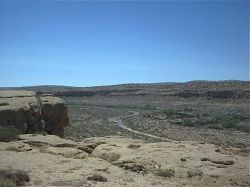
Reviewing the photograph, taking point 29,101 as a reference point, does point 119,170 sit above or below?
below

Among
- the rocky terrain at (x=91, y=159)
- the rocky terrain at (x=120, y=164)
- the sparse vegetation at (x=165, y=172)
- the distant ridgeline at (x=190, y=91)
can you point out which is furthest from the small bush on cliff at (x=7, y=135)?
the distant ridgeline at (x=190, y=91)

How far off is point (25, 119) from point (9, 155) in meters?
7.44

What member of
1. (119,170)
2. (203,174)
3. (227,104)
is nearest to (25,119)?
(119,170)

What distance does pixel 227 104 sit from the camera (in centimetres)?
8312

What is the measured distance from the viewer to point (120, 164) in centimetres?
1386

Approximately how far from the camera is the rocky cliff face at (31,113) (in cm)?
1994

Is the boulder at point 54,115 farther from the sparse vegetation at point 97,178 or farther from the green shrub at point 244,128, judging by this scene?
the green shrub at point 244,128

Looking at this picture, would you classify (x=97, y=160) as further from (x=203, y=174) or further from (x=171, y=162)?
(x=203, y=174)

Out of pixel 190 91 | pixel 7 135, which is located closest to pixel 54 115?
pixel 7 135

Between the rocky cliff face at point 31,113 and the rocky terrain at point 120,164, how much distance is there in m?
2.96

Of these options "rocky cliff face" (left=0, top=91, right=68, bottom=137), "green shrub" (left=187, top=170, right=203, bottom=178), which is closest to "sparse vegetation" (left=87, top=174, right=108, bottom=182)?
"green shrub" (left=187, top=170, right=203, bottom=178)

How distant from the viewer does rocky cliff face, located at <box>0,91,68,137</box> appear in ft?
65.4

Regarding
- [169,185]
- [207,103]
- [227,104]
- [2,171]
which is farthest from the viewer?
[207,103]

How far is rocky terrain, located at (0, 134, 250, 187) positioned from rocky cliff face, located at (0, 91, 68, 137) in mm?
2963
